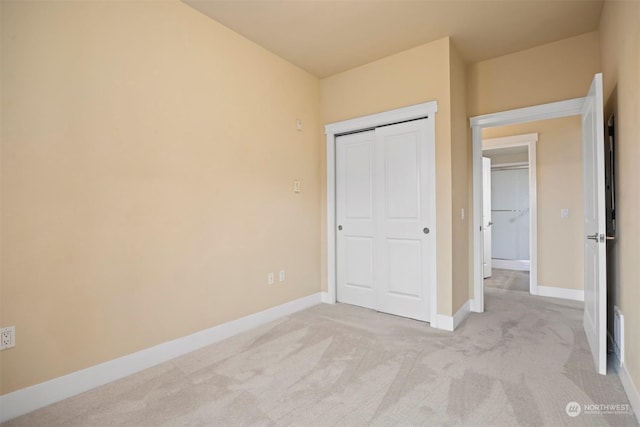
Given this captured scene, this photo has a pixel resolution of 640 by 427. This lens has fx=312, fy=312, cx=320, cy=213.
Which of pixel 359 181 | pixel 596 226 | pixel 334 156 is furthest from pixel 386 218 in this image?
pixel 596 226

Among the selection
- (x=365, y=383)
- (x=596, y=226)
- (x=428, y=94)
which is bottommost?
(x=365, y=383)

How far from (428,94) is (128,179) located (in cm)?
274

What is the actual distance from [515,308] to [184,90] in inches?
160

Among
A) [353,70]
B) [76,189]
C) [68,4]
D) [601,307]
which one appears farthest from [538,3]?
[76,189]

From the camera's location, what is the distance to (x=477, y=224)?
3.54 meters

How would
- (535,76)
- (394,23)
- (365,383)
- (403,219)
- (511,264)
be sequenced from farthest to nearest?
(511,264)
(403,219)
(535,76)
(394,23)
(365,383)

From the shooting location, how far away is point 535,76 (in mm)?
3197

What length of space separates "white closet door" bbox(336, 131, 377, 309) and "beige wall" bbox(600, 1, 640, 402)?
204 cm

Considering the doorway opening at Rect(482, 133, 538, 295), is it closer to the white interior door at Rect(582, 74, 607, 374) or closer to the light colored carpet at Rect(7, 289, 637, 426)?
the white interior door at Rect(582, 74, 607, 374)

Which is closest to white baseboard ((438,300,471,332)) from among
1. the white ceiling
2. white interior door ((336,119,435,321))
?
white interior door ((336,119,435,321))

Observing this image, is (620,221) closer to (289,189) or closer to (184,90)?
(289,189)

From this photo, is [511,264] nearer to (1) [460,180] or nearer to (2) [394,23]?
(1) [460,180]

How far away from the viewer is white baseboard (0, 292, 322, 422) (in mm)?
1733

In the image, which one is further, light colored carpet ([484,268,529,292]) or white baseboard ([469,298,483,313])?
light colored carpet ([484,268,529,292])
